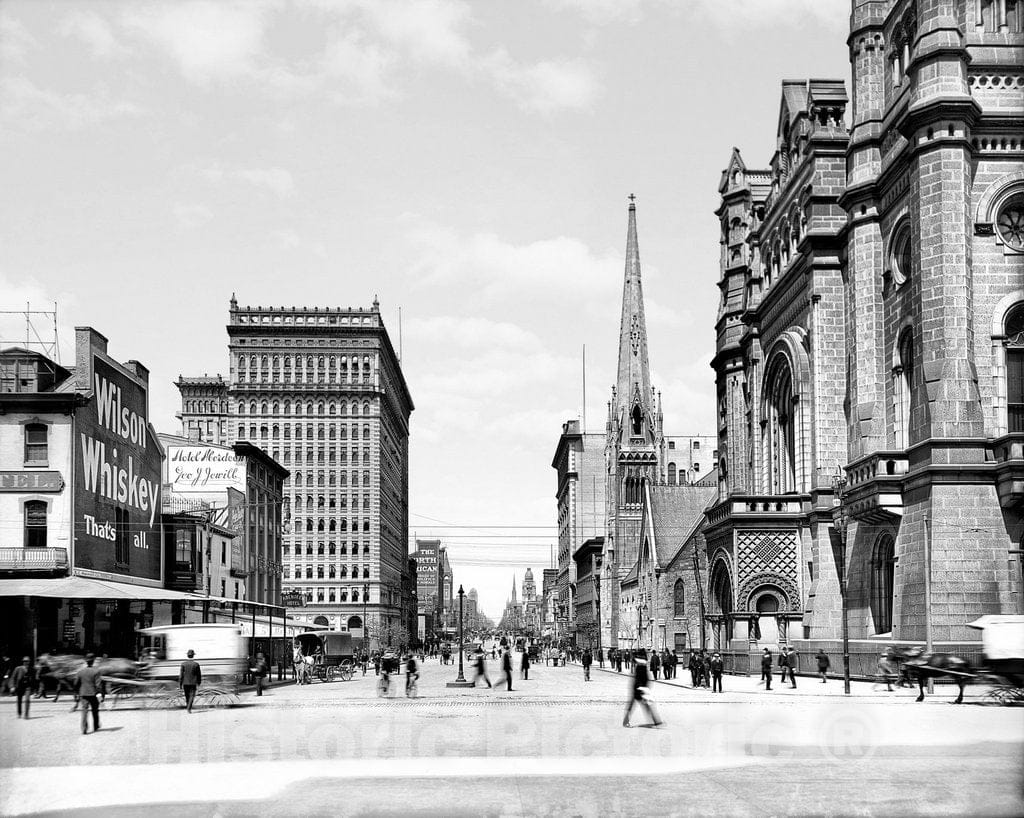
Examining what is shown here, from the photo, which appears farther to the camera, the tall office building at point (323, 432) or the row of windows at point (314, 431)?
the row of windows at point (314, 431)

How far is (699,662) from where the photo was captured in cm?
4719

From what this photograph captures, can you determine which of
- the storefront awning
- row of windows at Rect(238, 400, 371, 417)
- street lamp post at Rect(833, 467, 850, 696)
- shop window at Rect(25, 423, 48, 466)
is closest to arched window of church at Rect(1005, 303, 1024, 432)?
street lamp post at Rect(833, 467, 850, 696)

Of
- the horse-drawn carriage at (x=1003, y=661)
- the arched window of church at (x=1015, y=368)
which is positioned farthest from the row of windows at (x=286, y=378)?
the horse-drawn carriage at (x=1003, y=661)

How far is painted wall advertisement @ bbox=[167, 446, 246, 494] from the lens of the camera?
206 feet

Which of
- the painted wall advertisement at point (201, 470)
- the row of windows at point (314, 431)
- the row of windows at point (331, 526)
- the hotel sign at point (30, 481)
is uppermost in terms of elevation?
the row of windows at point (314, 431)

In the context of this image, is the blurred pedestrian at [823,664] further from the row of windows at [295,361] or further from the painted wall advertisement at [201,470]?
the row of windows at [295,361]

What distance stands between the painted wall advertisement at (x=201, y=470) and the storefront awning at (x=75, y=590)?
Answer: 45.6 ft

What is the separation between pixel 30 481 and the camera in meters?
49.2

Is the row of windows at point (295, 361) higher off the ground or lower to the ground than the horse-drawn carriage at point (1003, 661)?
higher

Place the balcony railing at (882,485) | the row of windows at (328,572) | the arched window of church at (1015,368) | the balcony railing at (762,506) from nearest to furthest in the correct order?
the arched window of church at (1015,368), the balcony railing at (882,485), the balcony railing at (762,506), the row of windows at (328,572)

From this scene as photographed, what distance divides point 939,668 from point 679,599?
53.1 metres

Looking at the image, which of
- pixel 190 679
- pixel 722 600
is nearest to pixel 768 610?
pixel 722 600

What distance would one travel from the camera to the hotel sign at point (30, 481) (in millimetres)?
49094

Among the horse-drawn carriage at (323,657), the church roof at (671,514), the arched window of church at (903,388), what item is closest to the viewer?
the arched window of church at (903,388)
